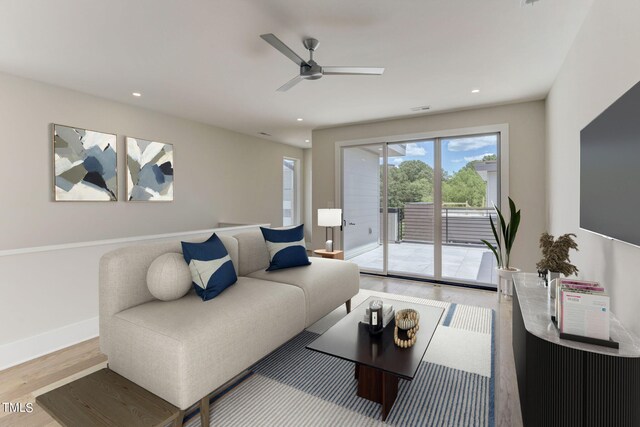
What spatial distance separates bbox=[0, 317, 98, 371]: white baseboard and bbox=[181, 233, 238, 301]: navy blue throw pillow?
1.48 meters

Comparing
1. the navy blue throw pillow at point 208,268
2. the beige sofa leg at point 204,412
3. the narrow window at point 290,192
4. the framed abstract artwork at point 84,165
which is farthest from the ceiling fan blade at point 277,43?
the narrow window at point 290,192

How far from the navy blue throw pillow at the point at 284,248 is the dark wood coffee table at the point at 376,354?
1031mm

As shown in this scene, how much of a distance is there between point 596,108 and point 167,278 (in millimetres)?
3021

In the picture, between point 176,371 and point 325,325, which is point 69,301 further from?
point 325,325

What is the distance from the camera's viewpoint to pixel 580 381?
4.17ft

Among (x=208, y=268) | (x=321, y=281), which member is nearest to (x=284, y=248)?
(x=321, y=281)

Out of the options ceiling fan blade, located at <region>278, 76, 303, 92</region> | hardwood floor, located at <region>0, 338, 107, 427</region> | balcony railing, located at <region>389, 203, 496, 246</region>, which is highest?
ceiling fan blade, located at <region>278, 76, 303, 92</region>

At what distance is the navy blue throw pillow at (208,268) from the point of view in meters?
2.09

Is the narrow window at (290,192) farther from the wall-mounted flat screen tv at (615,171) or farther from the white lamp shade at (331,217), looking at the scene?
the wall-mounted flat screen tv at (615,171)

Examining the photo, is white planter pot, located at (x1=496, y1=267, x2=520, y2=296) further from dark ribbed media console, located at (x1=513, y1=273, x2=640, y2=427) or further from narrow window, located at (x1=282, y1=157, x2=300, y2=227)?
narrow window, located at (x1=282, y1=157, x2=300, y2=227)

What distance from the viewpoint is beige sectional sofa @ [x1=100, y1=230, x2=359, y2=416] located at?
1.53m

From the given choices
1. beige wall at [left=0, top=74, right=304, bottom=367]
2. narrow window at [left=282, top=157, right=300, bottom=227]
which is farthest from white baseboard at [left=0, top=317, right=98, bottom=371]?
narrow window at [left=282, top=157, right=300, bottom=227]

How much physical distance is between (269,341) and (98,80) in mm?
3234

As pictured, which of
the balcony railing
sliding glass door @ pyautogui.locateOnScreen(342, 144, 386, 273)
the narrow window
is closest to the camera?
the balcony railing
